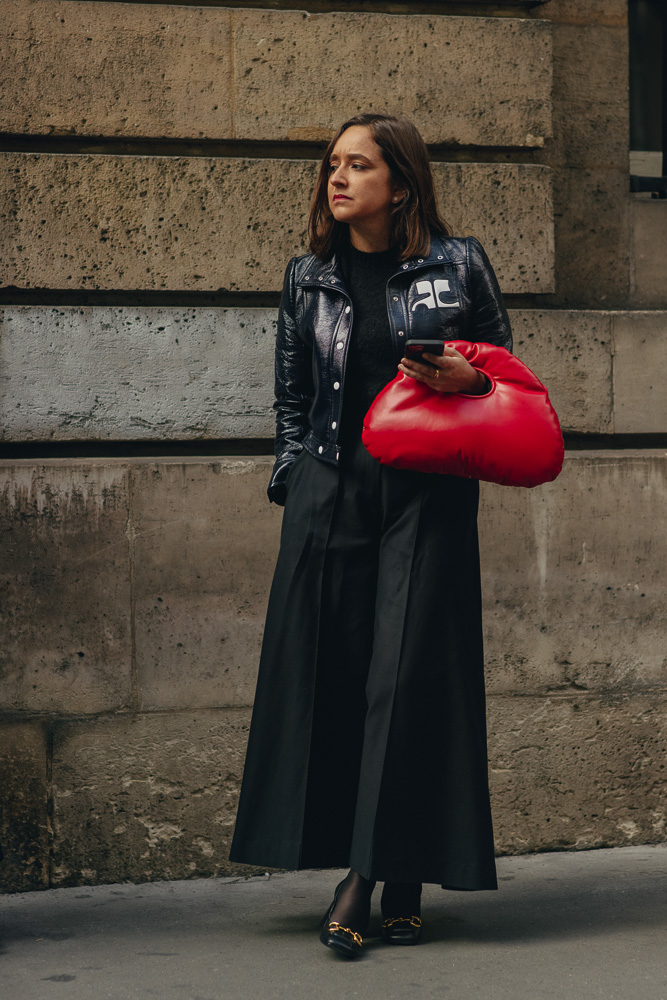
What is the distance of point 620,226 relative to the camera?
4.50 metres

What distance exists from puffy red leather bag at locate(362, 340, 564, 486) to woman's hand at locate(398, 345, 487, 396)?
0.13 ft

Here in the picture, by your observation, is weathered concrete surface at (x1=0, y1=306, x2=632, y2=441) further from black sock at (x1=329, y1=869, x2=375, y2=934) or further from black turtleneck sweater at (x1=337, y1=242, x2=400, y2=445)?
black sock at (x1=329, y1=869, x2=375, y2=934)

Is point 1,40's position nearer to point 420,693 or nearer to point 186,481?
point 186,481

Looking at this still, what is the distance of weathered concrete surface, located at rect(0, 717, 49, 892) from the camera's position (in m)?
3.87

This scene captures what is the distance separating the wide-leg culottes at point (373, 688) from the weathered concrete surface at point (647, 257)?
164cm

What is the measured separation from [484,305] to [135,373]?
1.38 metres

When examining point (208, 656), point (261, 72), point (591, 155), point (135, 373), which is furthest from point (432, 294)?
point (591, 155)

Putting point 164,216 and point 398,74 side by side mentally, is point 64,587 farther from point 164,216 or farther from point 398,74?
point 398,74

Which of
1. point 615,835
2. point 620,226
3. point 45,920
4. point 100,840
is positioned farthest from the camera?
point 620,226

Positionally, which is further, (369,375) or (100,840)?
(100,840)

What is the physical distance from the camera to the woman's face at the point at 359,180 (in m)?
3.11

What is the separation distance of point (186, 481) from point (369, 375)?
103 cm

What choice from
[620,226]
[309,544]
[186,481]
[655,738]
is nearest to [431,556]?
[309,544]

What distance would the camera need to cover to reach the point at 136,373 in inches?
159
